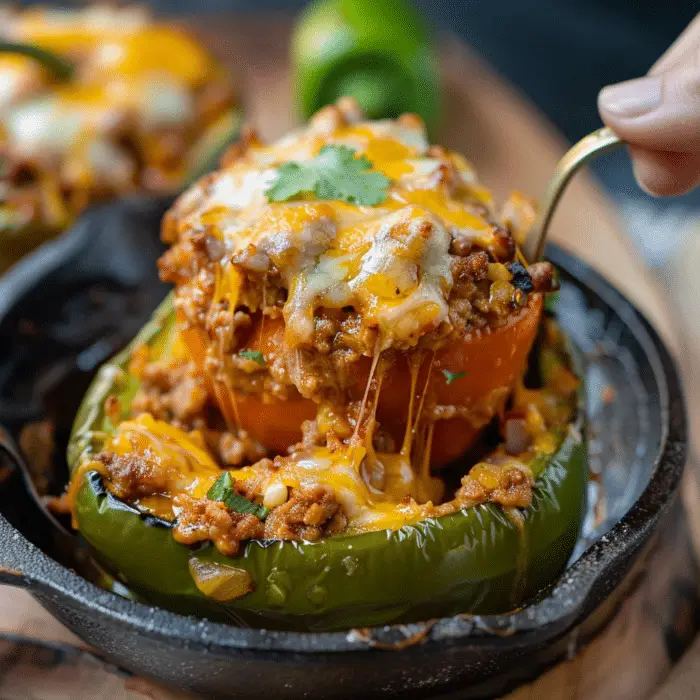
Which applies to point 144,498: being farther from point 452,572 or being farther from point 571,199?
point 571,199

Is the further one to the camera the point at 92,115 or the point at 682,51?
the point at 92,115

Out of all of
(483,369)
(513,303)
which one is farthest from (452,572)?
(513,303)

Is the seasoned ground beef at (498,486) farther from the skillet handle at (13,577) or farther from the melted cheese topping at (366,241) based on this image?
the skillet handle at (13,577)

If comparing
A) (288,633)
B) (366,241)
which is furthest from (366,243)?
(288,633)

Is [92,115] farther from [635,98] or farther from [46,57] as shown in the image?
[635,98]

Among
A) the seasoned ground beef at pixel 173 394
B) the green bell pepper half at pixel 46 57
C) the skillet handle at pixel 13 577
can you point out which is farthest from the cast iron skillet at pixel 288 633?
the green bell pepper half at pixel 46 57

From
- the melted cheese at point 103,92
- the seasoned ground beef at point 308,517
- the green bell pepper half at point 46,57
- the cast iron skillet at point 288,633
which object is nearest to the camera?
the cast iron skillet at point 288,633

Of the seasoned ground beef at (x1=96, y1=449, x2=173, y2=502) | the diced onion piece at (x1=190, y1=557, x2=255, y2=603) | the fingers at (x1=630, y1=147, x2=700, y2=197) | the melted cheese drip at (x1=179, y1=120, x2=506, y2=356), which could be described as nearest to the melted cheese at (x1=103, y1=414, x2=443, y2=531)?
the seasoned ground beef at (x1=96, y1=449, x2=173, y2=502)
